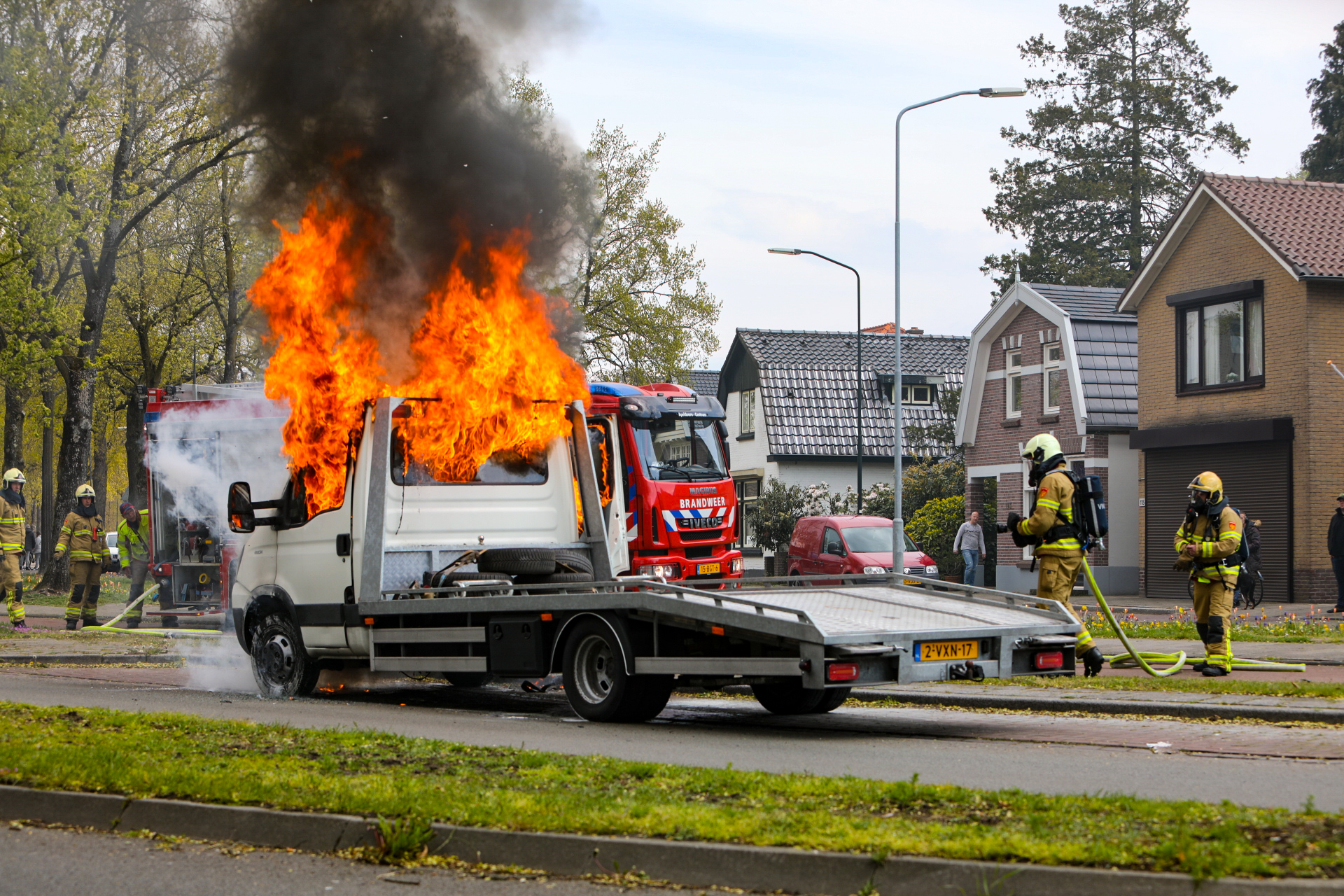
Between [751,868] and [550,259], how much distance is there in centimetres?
877

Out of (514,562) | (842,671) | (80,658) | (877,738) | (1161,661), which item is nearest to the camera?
(842,671)

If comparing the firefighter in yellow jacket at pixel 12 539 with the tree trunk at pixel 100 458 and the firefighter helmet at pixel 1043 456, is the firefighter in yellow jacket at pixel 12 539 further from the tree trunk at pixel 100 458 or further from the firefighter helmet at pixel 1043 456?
the tree trunk at pixel 100 458

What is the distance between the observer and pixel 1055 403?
36000 mm

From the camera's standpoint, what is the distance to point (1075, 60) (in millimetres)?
57469

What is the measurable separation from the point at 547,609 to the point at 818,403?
39.2 metres

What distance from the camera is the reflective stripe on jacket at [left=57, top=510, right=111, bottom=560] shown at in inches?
760

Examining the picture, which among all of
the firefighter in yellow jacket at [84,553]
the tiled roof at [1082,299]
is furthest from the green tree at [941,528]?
the firefighter in yellow jacket at [84,553]

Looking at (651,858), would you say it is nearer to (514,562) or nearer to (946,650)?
(946,650)

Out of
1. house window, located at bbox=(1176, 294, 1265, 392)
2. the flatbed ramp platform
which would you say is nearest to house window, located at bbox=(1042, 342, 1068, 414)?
house window, located at bbox=(1176, 294, 1265, 392)

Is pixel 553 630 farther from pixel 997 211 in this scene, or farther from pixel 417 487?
pixel 997 211

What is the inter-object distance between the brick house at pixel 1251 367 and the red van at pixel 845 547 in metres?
6.19

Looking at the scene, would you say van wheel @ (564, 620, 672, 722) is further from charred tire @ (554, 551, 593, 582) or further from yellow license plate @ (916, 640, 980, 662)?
yellow license plate @ (916, 640, 980, 662)

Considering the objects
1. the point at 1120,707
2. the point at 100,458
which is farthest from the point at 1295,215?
the point at 100,458

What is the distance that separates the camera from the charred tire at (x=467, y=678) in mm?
10758
